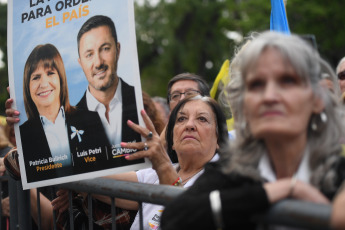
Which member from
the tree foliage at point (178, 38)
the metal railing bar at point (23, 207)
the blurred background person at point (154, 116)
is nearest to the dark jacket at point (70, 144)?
the metal railing bar at point (23, 207)

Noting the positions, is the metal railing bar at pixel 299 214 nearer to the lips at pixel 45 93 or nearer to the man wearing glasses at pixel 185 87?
the lips at pixel 45 93

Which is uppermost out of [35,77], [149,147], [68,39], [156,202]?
[68,39]

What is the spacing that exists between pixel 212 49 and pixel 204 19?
187 centimetres

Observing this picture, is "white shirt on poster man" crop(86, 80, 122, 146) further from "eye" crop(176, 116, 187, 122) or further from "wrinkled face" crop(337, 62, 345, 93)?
"wrinkled face" crop(337, 62, 345, 93)

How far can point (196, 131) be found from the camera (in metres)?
3.32

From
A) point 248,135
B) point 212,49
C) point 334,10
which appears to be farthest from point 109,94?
point 212,49

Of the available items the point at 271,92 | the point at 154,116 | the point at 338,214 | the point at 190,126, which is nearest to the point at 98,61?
the point at 190,126

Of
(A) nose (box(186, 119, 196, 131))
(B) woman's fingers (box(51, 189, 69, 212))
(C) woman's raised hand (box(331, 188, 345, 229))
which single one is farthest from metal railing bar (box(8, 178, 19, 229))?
(C) woman's raised hand (box(331, 188, 345, 229))

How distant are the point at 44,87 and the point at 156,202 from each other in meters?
1.09

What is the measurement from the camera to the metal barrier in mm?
1491

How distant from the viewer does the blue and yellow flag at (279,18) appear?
11.8 feet

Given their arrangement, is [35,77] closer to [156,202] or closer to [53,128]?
[53,128]

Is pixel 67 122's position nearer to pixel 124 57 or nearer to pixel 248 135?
pixel 124 57

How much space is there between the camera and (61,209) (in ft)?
10.0
